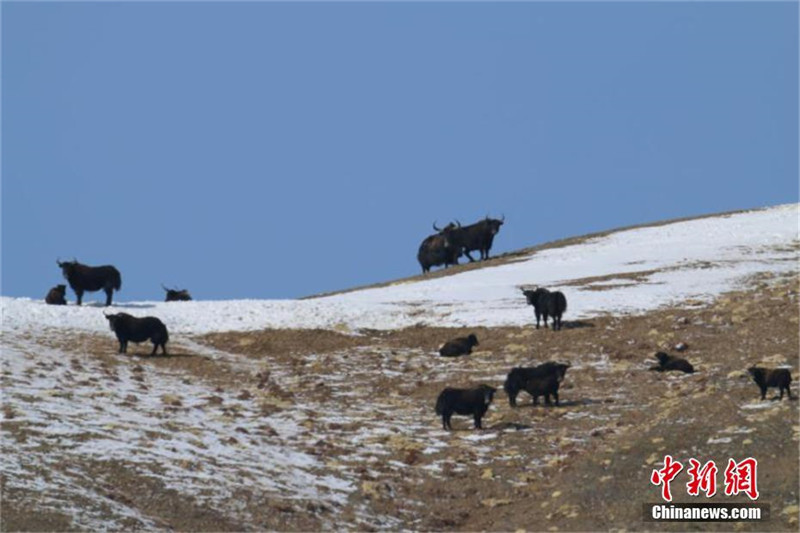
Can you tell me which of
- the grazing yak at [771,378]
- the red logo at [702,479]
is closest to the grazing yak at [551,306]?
the grazing yak at [771,378]

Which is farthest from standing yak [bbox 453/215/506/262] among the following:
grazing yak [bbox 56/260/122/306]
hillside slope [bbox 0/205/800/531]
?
grazing yak [bbox 56/260/122/306]

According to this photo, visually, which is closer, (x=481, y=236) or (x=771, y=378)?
(x=771, y=378)

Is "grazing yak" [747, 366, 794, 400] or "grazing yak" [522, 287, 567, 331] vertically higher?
"grazing yak" [522, 287, 567, 331]

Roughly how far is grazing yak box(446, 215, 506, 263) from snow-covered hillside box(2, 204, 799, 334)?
341 centimetres

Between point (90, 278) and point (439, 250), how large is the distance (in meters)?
23.2

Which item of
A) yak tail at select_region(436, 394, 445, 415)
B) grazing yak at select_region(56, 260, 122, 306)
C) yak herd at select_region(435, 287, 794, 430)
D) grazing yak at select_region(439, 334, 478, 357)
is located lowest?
yak tail at select_region(436, 394, 445, 415)

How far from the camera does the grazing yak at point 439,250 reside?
65.7 m

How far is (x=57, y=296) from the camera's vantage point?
47.7 m

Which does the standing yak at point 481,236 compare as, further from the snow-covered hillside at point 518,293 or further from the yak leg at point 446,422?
the yak leg at point 446,422

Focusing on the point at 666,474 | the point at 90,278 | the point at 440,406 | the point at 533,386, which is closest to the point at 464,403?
the point at 440,406

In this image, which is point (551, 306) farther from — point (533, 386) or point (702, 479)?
point (702, 479)

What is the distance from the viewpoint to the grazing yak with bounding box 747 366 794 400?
96.9ft

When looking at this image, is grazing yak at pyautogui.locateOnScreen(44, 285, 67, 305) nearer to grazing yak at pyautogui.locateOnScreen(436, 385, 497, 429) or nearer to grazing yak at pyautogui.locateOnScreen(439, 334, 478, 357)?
grazing yak at pyautogui.locateOnScreen(439, 334, 478, 357)

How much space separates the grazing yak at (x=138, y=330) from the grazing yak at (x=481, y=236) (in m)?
26.7
